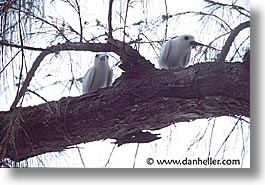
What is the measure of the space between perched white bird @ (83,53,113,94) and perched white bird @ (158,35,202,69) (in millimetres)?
145

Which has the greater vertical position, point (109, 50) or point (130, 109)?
point (109, 50)

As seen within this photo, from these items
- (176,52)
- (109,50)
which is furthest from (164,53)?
(109,50)

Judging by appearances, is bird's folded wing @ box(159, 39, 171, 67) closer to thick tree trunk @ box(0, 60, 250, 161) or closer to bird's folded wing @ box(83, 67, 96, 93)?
thick tree trunk @ box(0, 60, 250, 161)

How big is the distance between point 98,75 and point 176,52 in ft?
0.71

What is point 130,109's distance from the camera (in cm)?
122

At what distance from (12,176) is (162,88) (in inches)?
18.8

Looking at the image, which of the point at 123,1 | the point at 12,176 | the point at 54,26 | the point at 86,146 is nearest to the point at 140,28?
the point at 123,1

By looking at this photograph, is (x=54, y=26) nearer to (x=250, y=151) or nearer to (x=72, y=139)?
(x=72, y=139)

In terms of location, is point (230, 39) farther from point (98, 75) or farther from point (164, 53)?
point (98, 75)

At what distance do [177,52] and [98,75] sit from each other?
22cm

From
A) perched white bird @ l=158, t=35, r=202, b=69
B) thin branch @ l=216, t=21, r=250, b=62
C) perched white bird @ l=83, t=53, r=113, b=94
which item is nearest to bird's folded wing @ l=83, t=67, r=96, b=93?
perched white bird @ l=83, t=53, r=113, b=94

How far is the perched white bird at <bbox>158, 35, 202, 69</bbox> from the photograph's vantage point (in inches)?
47.6

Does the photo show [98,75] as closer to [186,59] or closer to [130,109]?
[130,109]

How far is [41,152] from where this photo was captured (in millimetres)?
1239
